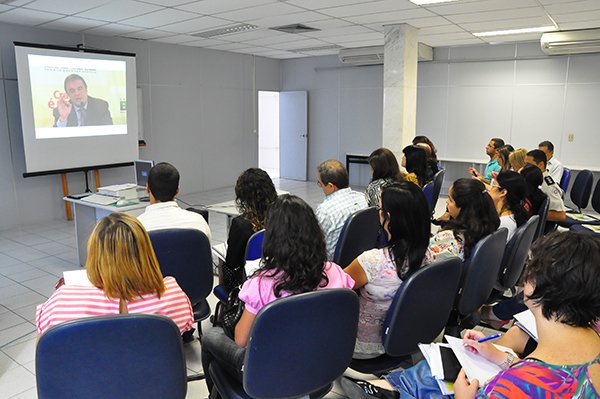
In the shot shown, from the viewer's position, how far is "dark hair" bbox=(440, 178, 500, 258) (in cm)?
273

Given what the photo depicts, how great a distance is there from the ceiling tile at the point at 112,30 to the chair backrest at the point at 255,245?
5.32m

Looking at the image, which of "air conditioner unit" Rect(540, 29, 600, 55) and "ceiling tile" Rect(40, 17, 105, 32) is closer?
"ceiling tile" Rect(40, 17, 105, 32)

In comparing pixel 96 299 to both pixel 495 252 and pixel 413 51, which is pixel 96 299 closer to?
pixel 495 252

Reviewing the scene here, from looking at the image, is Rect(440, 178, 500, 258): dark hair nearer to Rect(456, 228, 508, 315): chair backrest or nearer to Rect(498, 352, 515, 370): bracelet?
Rect(456, 228, 508, 315): chair backrest

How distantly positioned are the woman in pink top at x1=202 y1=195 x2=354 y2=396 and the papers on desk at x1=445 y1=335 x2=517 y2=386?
52 centimetres

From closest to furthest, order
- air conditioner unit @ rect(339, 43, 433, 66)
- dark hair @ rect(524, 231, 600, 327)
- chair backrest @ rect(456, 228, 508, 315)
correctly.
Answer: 1. dark hair @ rect(524, 231, 600, 327)
2. chair backrest @ rect(456, 228, 508, 315)
3. air conditioner unit @ rect(339, 43, 433, 66)

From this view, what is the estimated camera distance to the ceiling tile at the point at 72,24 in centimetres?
605

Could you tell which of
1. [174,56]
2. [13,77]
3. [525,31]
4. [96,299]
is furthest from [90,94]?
[525,31]

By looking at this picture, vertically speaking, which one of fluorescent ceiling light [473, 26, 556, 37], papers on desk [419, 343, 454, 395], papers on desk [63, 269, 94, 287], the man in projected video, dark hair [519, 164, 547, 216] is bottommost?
papers on desk [419, 343, 454, 395]

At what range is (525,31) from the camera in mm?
7043

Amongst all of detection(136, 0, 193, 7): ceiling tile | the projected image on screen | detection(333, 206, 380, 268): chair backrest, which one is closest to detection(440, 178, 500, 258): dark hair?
detection(333, 206, 380, 268): chair backrest

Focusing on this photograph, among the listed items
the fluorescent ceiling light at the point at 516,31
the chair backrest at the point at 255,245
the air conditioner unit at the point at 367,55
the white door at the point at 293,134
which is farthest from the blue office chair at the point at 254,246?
the white door at the point at 293,134

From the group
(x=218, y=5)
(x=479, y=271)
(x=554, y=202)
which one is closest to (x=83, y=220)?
(x=218, y=5)

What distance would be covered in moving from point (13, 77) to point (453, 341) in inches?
272
